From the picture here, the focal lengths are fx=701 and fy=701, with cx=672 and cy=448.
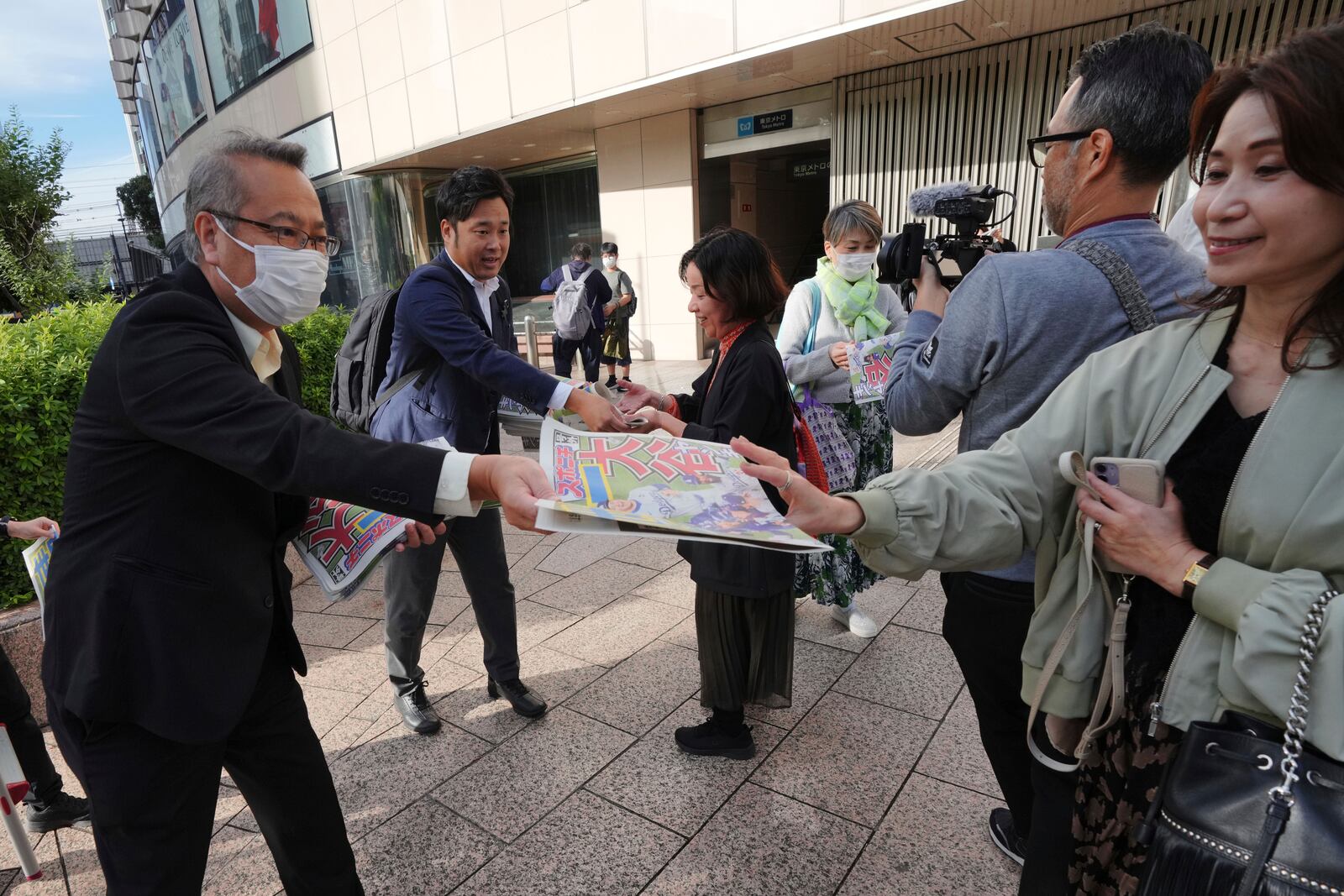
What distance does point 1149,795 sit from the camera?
1.10 m

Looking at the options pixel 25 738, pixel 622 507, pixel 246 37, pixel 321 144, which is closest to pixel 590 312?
pixel 25 738

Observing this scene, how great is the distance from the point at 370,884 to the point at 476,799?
0.42m

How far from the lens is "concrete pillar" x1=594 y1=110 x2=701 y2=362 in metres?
10.8

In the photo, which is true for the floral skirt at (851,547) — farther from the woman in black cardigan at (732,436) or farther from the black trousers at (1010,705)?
the black trousers at (1010,705)

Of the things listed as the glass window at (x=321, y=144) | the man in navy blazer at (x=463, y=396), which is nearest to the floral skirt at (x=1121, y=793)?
the man in navy blazer at (x=463, y=396)

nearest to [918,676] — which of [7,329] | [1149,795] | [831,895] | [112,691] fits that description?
[831,895]

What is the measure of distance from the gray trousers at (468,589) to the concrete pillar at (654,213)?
7973 mm

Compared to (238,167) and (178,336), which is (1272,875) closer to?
(178,336)

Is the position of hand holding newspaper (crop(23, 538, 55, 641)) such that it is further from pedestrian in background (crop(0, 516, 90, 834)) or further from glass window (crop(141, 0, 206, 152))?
glass window (crop(141, 0, 206, 152))

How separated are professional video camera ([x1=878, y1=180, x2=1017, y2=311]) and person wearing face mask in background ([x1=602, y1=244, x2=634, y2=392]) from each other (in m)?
7.71

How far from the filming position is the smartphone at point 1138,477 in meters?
1.04

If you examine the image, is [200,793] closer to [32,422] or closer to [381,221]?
[32,422]

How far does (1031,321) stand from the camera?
1.49m

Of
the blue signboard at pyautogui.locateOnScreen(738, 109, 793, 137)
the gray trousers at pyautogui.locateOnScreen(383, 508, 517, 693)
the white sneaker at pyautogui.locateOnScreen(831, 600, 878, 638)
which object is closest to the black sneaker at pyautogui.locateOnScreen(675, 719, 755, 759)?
the gray trousers at pyautogui.locateOnScreen(383, 508, 517, 693)
